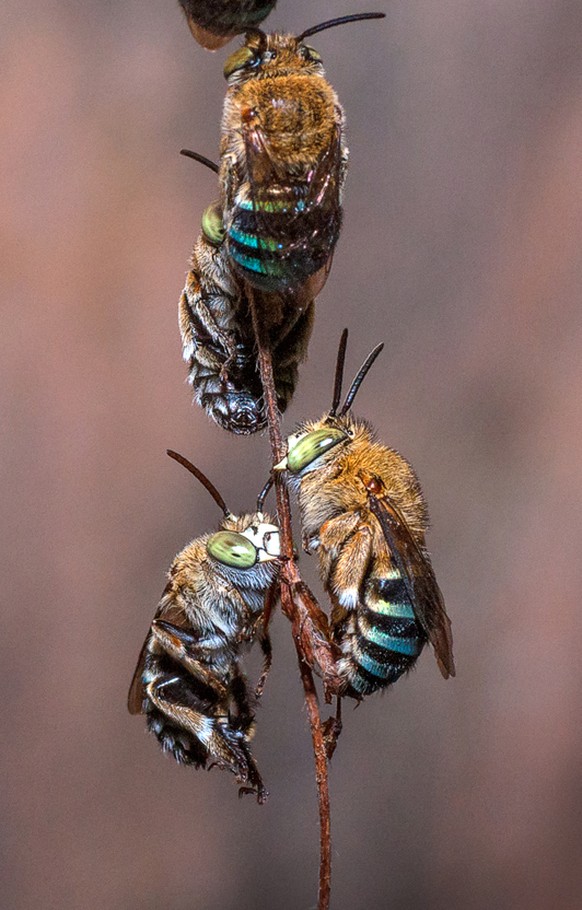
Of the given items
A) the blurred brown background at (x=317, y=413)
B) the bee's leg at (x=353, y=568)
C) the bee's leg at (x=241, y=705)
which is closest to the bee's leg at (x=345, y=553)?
the bee's leg at (x=353, y=568)

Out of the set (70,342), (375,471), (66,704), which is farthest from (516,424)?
(375,471)

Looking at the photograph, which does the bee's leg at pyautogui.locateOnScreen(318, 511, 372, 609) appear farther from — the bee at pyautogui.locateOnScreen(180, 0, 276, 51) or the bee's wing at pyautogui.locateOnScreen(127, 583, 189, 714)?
the bee at pyautogui.locateOnScreen(180, 0, 276, 51)

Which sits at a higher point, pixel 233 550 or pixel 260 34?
pixel 260 34

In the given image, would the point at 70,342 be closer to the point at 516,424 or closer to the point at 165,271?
the point at 165,271

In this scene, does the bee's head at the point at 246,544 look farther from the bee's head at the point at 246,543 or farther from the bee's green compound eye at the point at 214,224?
the bee's green compound eye at the point at 214,224

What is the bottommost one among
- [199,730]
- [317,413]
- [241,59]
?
[199,730]

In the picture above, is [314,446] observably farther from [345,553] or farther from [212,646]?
[212,646]

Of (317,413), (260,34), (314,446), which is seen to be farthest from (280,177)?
(317,413)
